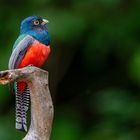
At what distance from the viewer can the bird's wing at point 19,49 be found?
3393 mm

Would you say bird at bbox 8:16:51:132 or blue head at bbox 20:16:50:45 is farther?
blue head at bbox 20:16:50:45

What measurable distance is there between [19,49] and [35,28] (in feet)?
0.99

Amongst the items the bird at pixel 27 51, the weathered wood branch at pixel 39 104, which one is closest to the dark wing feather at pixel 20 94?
the bird at pixel 27 51

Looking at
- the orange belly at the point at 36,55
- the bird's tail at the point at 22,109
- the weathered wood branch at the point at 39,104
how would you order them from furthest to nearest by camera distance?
the orange belly at the point at 36,55
the bird's tail at the point at 22,109
the weathered wood branch at the point at 39,104

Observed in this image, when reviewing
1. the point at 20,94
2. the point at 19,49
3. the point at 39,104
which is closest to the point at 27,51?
the point at 19,49

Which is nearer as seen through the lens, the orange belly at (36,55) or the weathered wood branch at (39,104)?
the weathered wood branch at (39,104)

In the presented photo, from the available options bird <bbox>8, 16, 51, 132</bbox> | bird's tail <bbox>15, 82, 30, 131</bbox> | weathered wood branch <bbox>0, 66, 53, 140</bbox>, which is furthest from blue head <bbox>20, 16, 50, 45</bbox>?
weathered wood branch <bbox>0, 66, 53, 140</bbox>

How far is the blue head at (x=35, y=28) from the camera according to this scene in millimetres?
3779

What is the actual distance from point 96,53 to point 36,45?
2.20 meters

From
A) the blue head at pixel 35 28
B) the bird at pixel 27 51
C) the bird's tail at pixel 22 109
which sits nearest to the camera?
the bird's tail at pixel 22 109

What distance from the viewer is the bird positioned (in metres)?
3.17

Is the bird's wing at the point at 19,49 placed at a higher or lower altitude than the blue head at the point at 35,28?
lower

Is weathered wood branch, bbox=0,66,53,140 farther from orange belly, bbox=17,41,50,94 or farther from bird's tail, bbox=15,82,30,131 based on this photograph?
orange belly, bbox=17,41,50,94

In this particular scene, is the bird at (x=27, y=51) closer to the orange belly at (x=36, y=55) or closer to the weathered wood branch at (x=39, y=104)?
the orange belly at (x=36, y=55)
